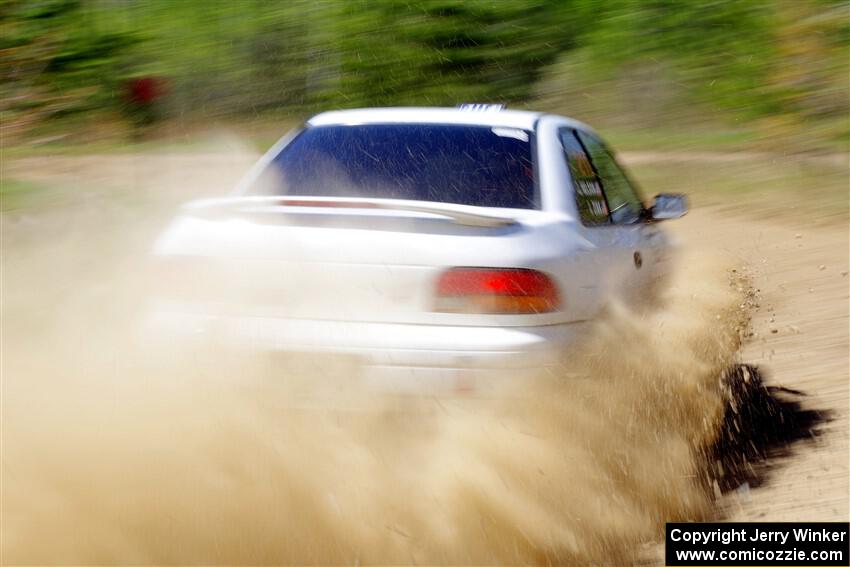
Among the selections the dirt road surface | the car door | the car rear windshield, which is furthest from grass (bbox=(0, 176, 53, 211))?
the car door

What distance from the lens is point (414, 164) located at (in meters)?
4.80

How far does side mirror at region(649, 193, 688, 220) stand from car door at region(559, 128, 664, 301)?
0.09 m

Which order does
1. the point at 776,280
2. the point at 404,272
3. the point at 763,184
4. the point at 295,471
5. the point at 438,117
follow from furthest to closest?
the point at 763,184, the point at 776,280, the point at 438,117, the point at 404,272, the point at 295,471

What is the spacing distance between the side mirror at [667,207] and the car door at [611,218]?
0.09 meters

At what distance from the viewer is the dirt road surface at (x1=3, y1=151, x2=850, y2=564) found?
4914mm

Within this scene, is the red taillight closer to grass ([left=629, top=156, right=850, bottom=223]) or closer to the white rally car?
the white rally car

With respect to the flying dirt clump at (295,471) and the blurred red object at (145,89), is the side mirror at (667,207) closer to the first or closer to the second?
the flying dirt clump at (295,471)

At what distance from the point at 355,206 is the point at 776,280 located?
606 centimetres

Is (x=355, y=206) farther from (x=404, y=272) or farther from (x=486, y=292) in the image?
(x=486, y=292)

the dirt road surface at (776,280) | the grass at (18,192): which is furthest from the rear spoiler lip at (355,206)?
the grass at (18,192)

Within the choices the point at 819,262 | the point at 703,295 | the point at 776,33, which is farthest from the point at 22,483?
the point at 776,33

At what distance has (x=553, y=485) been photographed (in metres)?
4.04

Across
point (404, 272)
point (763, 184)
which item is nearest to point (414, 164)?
point (404, 272)

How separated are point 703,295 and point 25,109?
1269 centimetres
